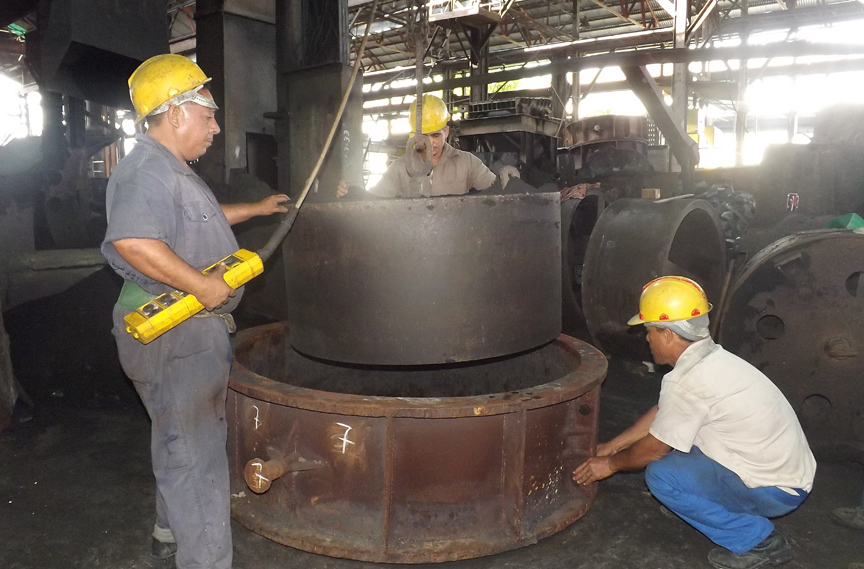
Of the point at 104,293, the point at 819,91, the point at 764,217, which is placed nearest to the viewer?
the point at 104,293

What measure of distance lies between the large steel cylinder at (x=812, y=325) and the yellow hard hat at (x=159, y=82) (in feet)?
10.5

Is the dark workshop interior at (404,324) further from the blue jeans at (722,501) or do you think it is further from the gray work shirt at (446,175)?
the gray work shirt at (446,175)

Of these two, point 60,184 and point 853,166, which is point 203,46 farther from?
point 853,166

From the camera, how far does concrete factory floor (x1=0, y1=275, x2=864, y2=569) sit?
2619mm

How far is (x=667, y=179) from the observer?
Answer: 21.9ft

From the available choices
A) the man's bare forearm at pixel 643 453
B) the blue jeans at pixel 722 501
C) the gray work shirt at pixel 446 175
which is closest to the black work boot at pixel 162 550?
the man's bare forearm at pixel 643 453

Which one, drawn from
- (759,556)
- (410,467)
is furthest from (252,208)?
(759,556)

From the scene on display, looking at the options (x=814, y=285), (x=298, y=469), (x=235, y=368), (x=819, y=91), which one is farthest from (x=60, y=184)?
(x=819, y=91)

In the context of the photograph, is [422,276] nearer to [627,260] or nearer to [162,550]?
[162,550]

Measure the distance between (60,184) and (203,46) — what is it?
3.02 m

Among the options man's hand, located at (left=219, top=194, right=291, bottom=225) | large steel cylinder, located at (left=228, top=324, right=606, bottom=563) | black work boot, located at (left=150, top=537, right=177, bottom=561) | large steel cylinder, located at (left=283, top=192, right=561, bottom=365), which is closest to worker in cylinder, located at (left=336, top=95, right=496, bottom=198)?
man's hand, located at (left=219, top=194, right=291, bottom=225)

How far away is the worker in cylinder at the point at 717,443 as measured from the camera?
243 cm

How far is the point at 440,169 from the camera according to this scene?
407cm

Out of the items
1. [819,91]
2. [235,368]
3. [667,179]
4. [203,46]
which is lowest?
[235,368]
